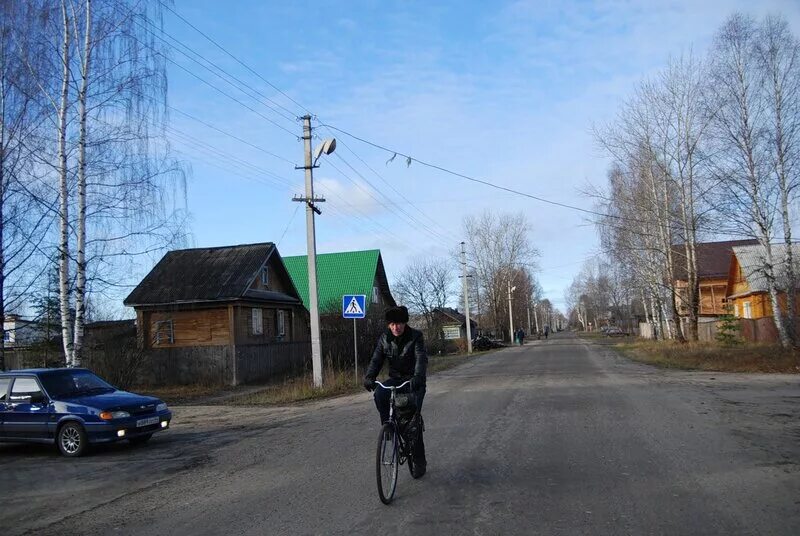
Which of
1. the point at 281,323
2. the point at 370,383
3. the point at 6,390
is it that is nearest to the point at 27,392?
the point at 6,390

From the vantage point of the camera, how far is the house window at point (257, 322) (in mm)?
28172

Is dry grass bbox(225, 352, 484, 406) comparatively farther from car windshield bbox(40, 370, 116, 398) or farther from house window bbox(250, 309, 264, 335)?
house window bbox(250, 309, 264, 335)

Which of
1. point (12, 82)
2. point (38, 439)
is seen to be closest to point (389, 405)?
point (38, 439)

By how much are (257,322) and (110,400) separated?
1862 cm

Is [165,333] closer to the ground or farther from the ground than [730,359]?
farther from the ground

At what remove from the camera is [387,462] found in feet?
19.6

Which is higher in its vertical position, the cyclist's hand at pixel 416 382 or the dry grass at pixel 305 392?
the cyclist's hand at pixel 416 382

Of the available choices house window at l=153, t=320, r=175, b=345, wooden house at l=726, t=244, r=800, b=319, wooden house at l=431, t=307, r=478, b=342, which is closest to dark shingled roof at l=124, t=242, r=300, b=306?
house window at l=153, t=320, r=175, b=345

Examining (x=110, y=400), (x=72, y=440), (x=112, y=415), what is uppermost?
(x=110, y=400)

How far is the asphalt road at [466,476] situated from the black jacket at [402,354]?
1.19 meters

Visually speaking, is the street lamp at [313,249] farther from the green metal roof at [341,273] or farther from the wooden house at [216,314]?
the green metal roof at [341,273]

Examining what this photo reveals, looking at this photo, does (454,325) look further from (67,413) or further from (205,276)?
(67,413)

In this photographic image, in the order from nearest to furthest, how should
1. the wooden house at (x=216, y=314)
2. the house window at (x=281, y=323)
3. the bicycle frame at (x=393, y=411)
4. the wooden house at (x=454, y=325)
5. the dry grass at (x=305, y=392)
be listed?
1. the bicycle frame at (x=393, y=411)
2. the dry grass at (x=305, y=392)
3. the wooden house at (x=216, y=314)
4. the house window at (x=281, y=323)
5. the wooden house at (x=454, y=325)

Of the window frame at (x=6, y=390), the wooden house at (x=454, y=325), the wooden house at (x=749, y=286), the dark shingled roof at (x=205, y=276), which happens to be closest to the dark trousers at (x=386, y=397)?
the window frame at (x=6, y=390)
